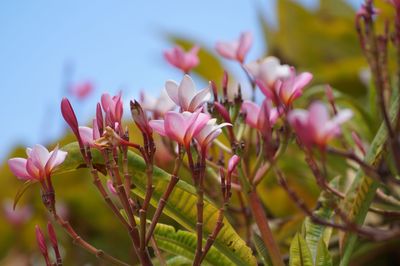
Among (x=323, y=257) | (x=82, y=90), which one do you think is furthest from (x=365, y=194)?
(x=82, y=90)

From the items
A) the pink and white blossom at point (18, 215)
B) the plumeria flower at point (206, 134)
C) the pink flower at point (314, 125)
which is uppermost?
the pink flower at point (314, 125)

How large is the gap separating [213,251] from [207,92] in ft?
0.72

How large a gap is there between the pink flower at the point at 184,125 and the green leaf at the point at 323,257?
0.75 ft

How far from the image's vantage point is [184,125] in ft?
2.54

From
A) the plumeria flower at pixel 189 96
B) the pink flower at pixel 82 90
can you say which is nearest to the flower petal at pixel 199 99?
the plumeria flower at pixel 189 96

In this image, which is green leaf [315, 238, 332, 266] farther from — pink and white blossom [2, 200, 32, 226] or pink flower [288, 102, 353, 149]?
pink and white blossom [2, 200, 32, 226]

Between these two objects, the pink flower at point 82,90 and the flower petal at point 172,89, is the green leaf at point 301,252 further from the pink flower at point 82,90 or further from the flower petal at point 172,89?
the pink flower at point 82,90

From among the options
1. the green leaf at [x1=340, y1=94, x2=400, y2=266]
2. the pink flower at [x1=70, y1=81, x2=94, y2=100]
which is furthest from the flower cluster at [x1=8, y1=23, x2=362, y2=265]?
the pink flower at [x1=70, y1=81, x2=94, y2=100]

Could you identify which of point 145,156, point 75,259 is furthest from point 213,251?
point 75,259

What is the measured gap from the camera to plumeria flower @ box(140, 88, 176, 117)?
99 cm

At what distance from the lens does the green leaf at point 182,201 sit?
0.88 metres

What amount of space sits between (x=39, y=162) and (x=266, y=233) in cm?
32

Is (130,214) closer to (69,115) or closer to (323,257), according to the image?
(69,115)

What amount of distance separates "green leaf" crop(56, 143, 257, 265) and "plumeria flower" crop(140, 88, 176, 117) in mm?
113
